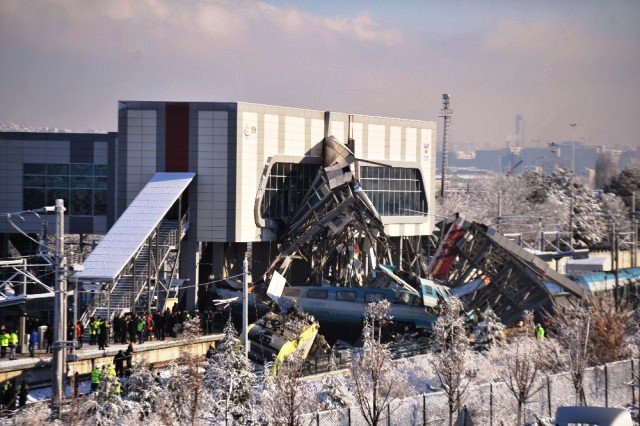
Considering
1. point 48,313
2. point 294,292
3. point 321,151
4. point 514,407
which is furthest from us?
point 321,151

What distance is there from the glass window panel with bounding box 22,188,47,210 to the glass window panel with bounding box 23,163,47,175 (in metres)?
0.90

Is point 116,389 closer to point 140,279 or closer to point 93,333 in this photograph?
point 93,333

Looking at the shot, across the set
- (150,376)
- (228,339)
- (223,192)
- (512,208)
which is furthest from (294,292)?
(512,208)

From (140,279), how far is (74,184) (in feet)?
41.5

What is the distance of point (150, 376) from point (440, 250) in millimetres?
27723

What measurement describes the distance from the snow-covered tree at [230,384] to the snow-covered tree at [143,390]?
1.55m

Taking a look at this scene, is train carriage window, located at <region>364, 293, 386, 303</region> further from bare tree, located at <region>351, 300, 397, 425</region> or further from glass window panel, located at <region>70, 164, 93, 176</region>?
glass window panel, located at <region>70, 164, 93, 176</region>

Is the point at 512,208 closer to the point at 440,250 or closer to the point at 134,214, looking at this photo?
the point at 440,250

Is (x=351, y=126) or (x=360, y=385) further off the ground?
(x=351, y=126)

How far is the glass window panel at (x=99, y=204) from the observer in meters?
59.5

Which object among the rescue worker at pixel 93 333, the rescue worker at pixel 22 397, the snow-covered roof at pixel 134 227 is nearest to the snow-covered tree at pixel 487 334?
the snow-covered roof at pixel 134 227

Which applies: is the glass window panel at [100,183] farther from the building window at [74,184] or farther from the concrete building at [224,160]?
the concrete building at [224,160]

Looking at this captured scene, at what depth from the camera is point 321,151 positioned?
60750 millimetres

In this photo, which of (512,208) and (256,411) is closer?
(256,411)
